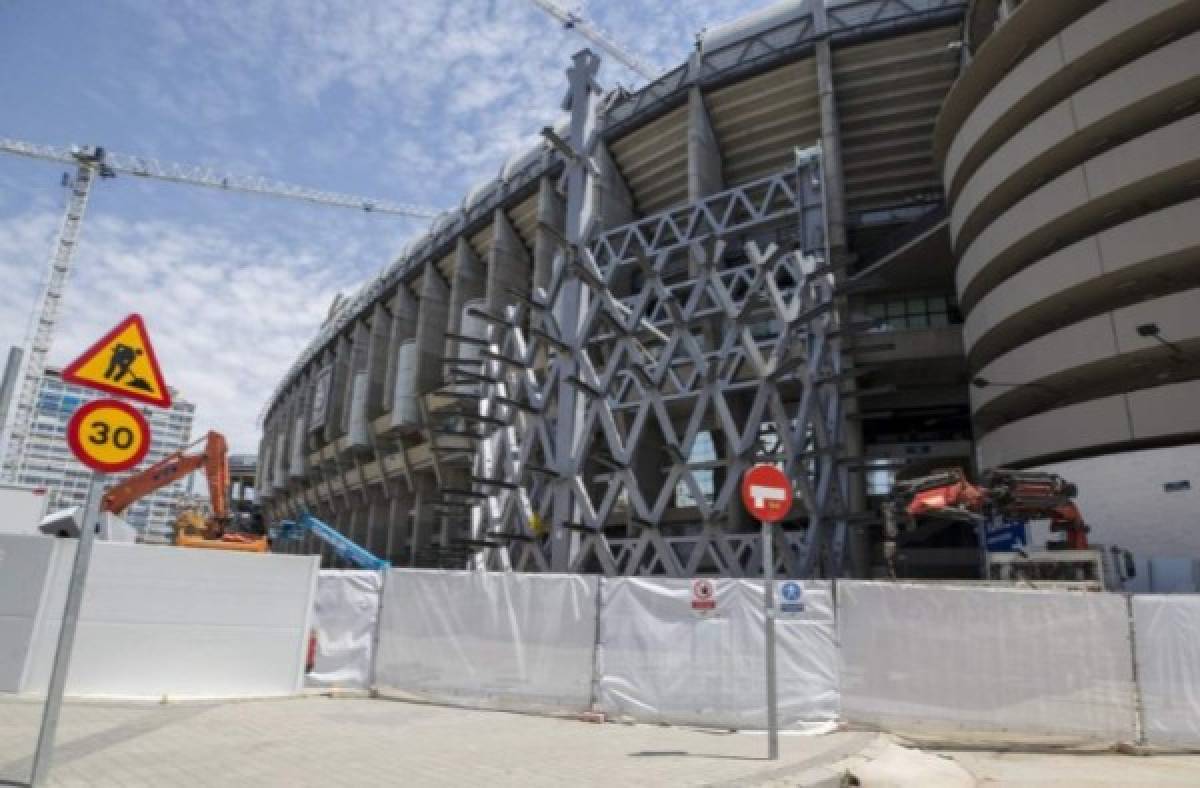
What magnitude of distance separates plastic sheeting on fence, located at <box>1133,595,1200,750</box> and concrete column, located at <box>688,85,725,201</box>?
26056 millimetres

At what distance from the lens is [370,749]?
6750 mm

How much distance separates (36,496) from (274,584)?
14.3m

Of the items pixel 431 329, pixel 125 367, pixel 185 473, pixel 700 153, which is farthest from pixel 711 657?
pixel 431 329

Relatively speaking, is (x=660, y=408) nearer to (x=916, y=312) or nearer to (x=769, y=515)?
(x=769, y=515)

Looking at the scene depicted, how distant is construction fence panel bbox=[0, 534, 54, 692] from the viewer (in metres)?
→ 8.53

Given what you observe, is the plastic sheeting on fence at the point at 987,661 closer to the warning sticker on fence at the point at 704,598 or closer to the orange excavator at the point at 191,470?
the warning sticker on fence at the point at 704,598

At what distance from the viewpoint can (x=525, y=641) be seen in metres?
9.49

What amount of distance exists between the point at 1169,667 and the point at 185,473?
2540 cm

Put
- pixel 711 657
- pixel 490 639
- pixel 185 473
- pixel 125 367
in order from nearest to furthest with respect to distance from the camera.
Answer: pixel 125 367
pixel 711 657
pixel 490 639
pixel 185 473

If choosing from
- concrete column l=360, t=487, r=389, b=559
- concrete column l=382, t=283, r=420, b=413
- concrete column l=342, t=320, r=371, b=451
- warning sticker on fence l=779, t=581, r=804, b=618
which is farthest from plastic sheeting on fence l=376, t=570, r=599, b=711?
concrete column l=360, t=487, r=389, b=559

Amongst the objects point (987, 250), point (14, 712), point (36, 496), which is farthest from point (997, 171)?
point (36, 496)

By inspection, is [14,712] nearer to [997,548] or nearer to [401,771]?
[401,771]

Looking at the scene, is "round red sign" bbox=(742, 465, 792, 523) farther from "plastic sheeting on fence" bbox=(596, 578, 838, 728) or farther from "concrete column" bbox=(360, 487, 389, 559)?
"concrete column" bbox=(360, 487, 389, 559)

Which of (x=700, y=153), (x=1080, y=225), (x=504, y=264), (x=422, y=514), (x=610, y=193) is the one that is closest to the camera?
(x=1080, y=225)
